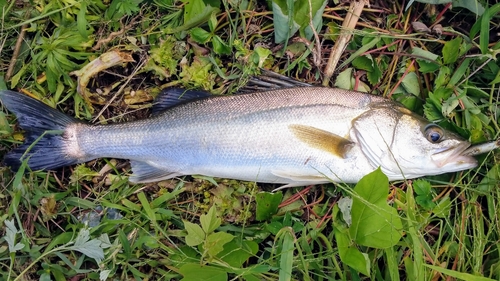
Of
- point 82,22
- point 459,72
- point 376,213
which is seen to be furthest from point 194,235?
point 459,72

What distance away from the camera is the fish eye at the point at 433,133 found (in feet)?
9.48

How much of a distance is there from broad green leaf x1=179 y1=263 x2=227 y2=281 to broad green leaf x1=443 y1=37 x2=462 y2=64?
2165 mm

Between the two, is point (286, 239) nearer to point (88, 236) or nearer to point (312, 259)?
point (312, 259)

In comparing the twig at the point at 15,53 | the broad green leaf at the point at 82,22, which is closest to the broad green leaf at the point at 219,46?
the broad green leaf at the point at 82,22

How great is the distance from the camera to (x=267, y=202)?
9.77ft

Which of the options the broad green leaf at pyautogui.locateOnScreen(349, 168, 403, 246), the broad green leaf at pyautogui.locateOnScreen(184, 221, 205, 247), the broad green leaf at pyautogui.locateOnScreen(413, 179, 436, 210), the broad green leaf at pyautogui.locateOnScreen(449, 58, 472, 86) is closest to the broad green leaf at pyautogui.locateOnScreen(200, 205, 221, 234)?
the broad green leaf at pyautogui.locateOnScreen(184, 221, 205, 247)

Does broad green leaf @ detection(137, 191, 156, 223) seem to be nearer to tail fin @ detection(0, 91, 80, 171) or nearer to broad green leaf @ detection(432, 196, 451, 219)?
tail fin @ detection(0, 91, 80, 171)

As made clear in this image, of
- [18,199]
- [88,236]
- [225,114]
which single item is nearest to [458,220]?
[225,114]

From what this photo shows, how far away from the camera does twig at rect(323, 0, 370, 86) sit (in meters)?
3.19

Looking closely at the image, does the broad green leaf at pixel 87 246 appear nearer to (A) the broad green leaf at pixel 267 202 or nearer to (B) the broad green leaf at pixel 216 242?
(B) the broad green leaf at pixel 216 242

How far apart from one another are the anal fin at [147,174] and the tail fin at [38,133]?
0.41 m

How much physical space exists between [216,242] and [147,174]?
2.36ft

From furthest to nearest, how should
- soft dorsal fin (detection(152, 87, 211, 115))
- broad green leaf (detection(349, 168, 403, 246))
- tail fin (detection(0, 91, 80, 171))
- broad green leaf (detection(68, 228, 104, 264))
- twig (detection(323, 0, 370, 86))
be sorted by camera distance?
1. twig (detection(323, 0, 370, 86))
2. soft dorsal fin (detection(152, 87, 211, 115))
3. tail fin (detection(0, 91, 80, 171))
4. broad green leaf (detection(68, 228, 104, 264))
5. broad green leaf (detection(349, 168, 403, 246))

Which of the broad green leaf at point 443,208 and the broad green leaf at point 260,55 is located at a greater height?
the broad green leaf at point 260,55
